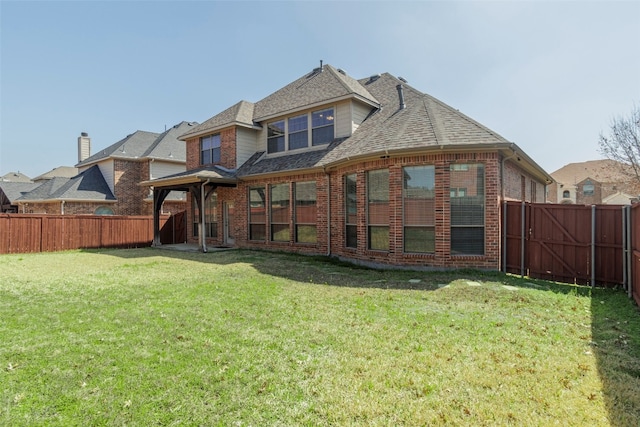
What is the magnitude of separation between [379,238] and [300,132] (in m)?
6.58

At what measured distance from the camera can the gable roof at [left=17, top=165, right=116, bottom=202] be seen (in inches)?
852

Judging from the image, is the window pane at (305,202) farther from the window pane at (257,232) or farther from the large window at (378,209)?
the large window at (378,209)

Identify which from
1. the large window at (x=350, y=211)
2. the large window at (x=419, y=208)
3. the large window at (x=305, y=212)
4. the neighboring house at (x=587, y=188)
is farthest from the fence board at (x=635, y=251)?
the neighboring house at (x=587, y=188)

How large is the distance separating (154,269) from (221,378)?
7602 mm

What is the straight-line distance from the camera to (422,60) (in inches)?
520

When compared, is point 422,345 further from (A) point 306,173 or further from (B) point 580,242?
(A) point 306,173

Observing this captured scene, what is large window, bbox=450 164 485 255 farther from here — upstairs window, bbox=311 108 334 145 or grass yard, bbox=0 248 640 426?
upstairs window, bbox=311 108 334 145

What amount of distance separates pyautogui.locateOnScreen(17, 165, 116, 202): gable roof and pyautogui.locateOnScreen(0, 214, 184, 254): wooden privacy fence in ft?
21.9

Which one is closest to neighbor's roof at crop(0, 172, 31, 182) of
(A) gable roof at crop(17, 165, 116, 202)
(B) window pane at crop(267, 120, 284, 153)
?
(A) gable roof at crop(17, 165, 116, 202)

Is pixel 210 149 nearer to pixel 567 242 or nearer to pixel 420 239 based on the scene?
pixel 420 239

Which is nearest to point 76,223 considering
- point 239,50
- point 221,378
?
point 239,50

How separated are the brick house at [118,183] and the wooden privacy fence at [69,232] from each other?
5.72 metres

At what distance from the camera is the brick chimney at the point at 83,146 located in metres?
29.1

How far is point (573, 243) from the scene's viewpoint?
7781 mm
